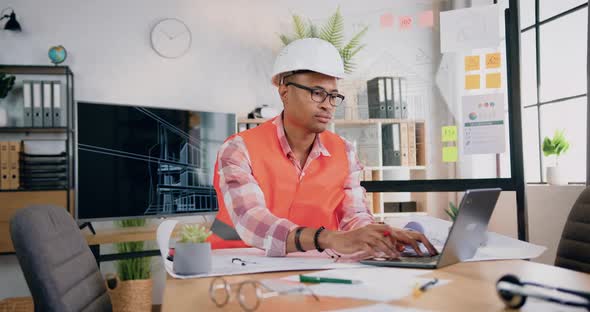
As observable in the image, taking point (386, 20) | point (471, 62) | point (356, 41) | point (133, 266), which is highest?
point (386, 20)

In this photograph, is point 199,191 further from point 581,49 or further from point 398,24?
point 581,49

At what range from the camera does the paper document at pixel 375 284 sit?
0.97m

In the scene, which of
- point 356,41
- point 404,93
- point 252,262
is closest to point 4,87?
point 356,41

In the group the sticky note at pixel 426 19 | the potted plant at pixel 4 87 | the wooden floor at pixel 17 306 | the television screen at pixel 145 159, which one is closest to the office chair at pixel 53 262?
the sticky note at pixel 426 19

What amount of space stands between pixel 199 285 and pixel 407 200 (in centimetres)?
204

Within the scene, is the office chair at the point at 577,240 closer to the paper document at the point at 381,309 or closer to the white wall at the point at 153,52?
the paper document at the point at 381,309

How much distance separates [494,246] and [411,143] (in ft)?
3.12

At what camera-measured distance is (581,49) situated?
3.41 metres

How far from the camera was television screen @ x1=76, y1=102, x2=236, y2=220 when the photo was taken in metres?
3.97

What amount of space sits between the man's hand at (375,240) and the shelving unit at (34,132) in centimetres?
322

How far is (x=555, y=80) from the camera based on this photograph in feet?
12.0

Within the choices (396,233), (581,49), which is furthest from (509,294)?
(581,49)

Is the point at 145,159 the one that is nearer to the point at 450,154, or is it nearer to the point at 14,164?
the point at 14,164

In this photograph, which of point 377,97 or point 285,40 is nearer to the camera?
point 377,97
